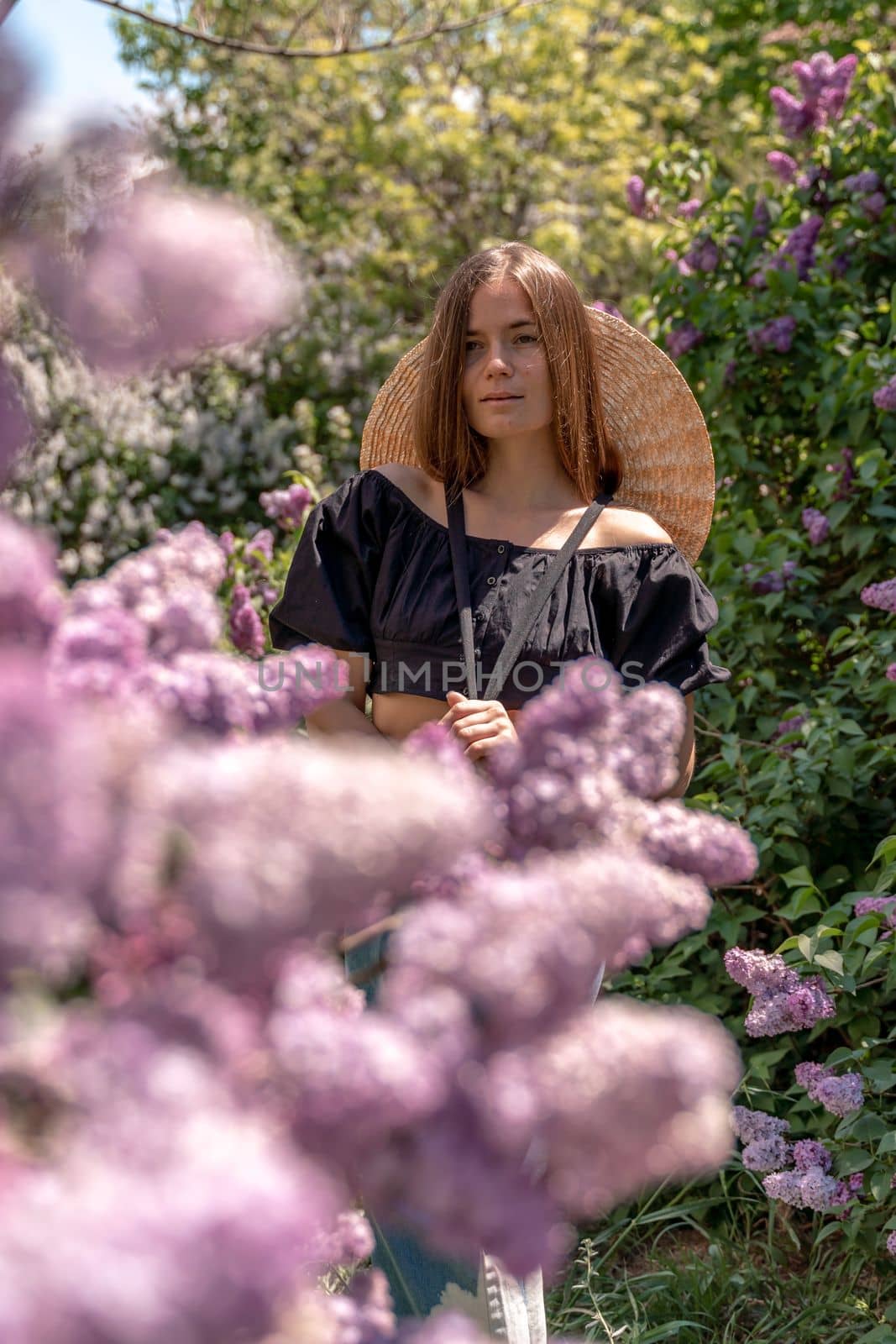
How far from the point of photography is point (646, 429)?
7.91ft

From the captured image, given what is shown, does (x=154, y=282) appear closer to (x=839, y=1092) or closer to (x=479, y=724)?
(x=479, y=724)

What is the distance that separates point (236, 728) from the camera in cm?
67

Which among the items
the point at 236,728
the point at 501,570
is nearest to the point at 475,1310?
Result: the point at 501,570

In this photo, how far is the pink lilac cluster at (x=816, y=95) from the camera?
13.4 feet

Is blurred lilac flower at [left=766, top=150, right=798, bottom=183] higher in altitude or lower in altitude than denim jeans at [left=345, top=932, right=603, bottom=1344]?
higher

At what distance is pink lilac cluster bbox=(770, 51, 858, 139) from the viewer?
4.09 meters

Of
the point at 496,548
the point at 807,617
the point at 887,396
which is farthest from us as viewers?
the point at 807,617

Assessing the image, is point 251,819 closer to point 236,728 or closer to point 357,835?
point 357,835

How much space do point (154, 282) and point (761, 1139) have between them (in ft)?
6.72

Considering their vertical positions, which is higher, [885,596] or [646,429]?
[646,429]

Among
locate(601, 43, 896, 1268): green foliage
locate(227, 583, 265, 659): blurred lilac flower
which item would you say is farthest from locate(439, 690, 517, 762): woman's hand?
locate(601, 43, 896, 1268): green foliage

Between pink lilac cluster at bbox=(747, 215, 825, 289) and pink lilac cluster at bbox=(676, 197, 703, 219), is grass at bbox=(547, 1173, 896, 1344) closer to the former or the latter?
pink lilac cluster at bbox=(747, 215, 825, 289)

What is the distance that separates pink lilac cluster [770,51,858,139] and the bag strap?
2642 millimetres

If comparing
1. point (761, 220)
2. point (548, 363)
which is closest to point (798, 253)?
point (761, 220)
